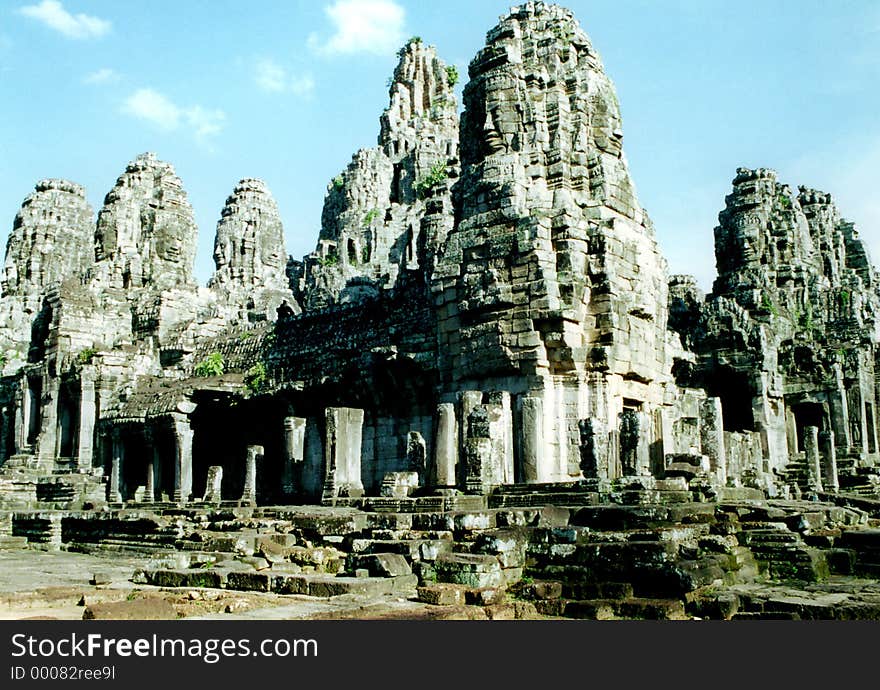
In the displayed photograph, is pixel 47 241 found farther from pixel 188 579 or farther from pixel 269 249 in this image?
pixel 188 579

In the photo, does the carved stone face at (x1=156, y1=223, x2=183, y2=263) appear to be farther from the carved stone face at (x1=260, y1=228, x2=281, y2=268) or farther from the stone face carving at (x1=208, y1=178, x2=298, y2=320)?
the carved stone face at (x1=260, y1=228, x2=281, y2=268)

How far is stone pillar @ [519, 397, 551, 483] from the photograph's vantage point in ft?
58.0

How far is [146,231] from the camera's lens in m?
44.1

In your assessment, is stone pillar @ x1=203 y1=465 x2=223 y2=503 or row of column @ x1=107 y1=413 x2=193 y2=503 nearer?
stone pillar @ x1=203 y1=465 x2=223 y2=503

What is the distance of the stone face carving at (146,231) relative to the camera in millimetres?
41938

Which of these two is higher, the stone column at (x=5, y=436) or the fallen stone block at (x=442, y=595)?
the stone column at (x=5, y=436)

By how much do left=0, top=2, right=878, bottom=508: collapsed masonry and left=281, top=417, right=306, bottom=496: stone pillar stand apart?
0.07 metres

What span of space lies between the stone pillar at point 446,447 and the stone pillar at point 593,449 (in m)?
2.61

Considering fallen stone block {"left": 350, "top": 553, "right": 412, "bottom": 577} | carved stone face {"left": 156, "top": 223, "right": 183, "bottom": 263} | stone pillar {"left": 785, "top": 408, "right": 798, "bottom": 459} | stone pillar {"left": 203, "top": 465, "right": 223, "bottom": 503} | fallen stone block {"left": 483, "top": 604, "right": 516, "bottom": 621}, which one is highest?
carved stone face {"left": 156, "top": 223, "right": 183, "bottom": 263}

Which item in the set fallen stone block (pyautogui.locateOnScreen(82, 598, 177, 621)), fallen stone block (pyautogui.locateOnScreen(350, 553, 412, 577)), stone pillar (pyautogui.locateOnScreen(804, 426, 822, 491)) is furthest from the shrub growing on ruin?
fallen stone block (pyautogui.locateOnScreen(82, 598, 177, 621))

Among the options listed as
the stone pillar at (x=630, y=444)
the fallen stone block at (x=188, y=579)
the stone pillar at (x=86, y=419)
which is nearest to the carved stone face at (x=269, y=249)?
the stone pillar at (x=86, y=419)

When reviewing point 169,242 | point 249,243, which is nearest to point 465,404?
point 169,242

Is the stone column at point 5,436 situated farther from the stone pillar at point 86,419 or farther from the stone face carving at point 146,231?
the stone pillar at point 86,419
